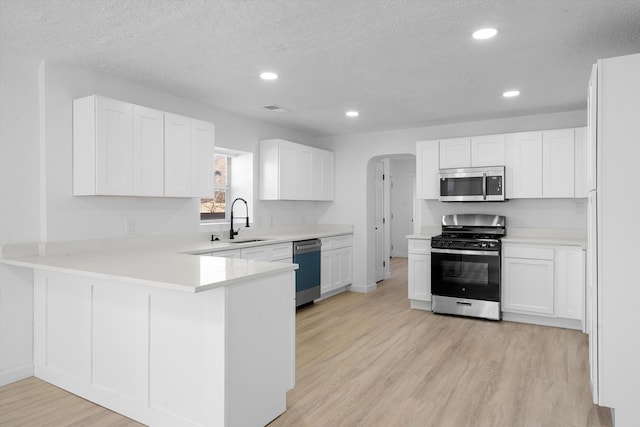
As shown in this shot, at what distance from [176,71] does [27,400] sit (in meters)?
2.63

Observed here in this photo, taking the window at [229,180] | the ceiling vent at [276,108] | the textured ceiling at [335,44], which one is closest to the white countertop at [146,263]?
the window at [229,180]

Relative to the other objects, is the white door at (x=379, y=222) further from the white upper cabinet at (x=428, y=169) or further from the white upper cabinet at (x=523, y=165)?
the white upper cabinet at (x=523, y=165)

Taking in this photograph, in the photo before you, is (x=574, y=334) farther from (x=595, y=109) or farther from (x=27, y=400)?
(x=27, y=400)

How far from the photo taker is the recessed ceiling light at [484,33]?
259cm

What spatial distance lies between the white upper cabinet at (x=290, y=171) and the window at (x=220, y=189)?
0.45 metres

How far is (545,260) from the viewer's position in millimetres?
4348

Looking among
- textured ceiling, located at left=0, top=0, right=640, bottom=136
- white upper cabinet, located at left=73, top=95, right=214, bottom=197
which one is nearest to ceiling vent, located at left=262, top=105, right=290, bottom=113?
textured ceiling, located at left=0, top=0, right=640, bottom=136

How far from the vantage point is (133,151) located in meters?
3.37

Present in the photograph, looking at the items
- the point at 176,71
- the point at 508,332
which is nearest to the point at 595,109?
the point at 508,332

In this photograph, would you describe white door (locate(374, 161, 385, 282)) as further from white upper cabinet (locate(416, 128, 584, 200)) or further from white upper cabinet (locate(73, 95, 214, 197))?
white upper cabinet (locate(73, 95, 214, 197))

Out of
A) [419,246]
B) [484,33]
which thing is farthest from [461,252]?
[484,33]

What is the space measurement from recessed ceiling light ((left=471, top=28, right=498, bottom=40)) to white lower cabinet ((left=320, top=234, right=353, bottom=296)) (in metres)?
3.36

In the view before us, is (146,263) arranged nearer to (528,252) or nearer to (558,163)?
(528,252)

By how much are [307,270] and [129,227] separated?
2.20 meters
